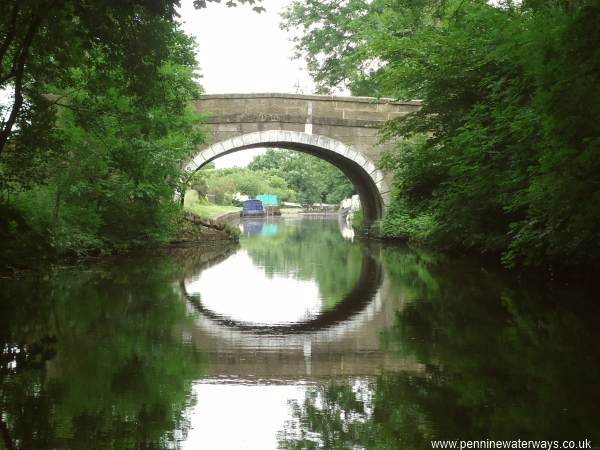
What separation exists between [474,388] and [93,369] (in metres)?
2.32

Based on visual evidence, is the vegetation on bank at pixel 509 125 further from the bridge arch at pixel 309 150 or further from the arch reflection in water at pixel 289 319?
the bridge arch at pixel 309 150

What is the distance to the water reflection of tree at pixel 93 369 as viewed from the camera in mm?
3371

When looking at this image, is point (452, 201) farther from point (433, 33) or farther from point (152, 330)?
point (152, 330)

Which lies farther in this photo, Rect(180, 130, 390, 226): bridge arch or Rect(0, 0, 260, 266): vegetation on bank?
Rect(180, 130, 390, 226): bridge arch

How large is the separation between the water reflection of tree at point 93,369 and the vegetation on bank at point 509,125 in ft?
13.2

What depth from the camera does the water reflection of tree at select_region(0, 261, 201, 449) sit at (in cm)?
337

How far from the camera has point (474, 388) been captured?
4203mm

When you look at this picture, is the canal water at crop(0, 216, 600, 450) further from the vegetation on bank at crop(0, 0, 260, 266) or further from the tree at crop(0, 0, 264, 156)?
the tree at crop(0, 0, 264, 156)

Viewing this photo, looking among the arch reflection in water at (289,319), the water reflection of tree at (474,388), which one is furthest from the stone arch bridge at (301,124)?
the water reflection of tree at (474,388)

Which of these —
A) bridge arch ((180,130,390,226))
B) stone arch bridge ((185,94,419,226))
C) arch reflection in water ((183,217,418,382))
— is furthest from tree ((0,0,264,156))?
stone arch bridge ((185,94,419,226))

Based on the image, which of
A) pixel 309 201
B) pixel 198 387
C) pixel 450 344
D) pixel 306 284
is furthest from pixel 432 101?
pixel 309 201

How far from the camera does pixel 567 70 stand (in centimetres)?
713

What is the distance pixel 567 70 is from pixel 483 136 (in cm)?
386

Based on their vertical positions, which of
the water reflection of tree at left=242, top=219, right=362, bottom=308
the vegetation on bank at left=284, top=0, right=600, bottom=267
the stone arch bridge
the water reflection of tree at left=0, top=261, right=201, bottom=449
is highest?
the stone arch bridge
